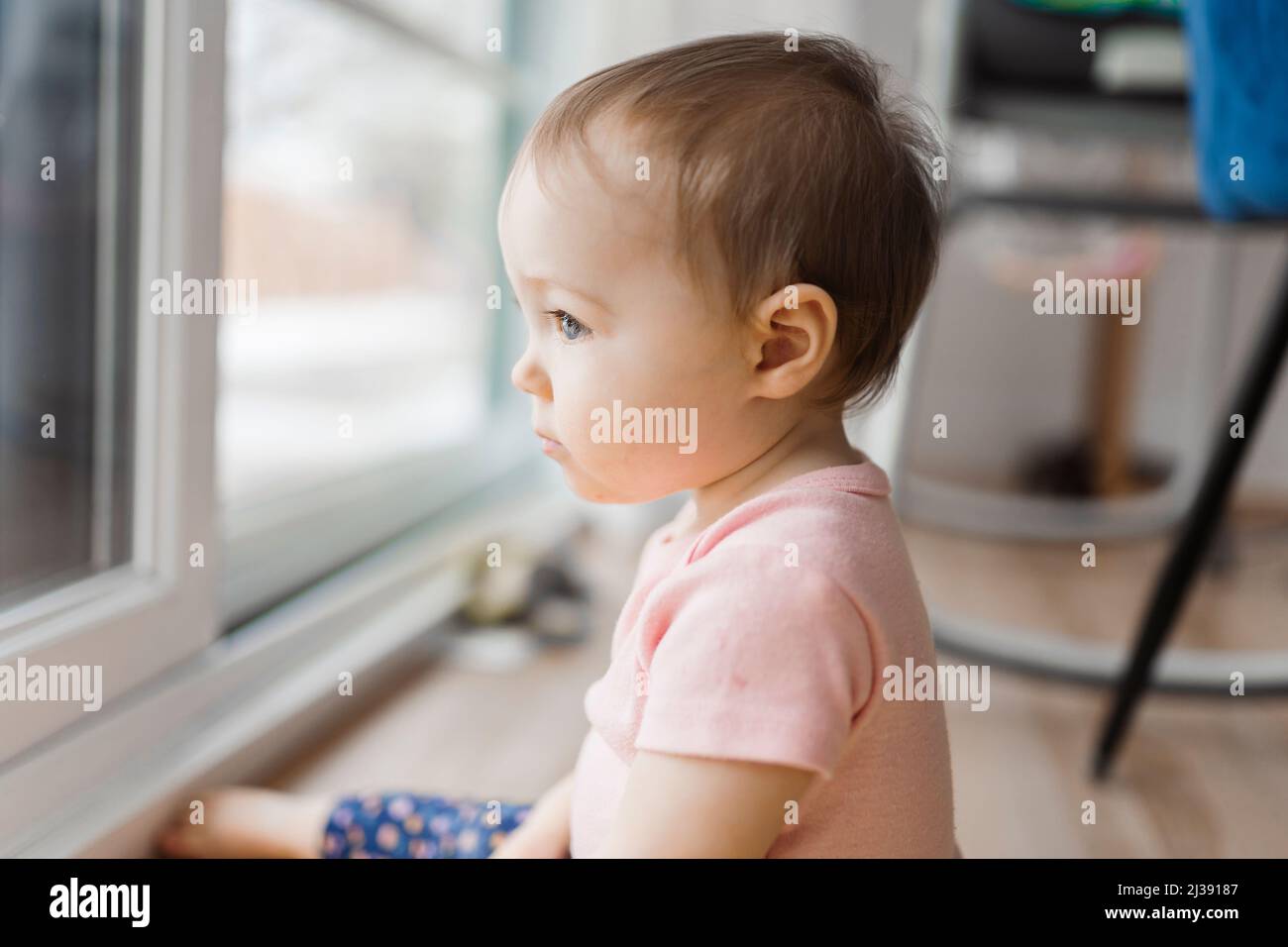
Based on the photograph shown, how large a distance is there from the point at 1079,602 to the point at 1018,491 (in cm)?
94

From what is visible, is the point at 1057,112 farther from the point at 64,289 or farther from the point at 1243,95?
the point at 64,289

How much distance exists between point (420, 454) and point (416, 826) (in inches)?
37.0

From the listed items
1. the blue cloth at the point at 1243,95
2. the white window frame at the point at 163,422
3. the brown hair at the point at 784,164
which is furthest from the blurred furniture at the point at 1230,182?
the white window frame at the point at 163,422

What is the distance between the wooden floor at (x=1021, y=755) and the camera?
1.04 meters

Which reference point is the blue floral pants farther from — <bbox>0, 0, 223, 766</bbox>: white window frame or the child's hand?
<bbox>0, 0, 223, 766</bbox>: white window frame

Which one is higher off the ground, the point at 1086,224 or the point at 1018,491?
the point at 1086,224

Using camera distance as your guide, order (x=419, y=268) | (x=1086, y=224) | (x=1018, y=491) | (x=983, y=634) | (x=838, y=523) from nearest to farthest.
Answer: (x=838, y=523), (x=983, y=634), (x=419, y=268), (x=1086, y=224), (x=1018, y=491)

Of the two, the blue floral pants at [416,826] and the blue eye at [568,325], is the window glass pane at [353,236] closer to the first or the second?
the blue floral pants at [416,826]

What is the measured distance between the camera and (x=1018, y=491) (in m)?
2.74

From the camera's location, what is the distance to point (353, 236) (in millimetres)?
1648

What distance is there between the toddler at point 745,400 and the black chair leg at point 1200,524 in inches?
22.0

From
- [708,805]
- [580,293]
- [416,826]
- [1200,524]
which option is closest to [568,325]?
[580,293]
